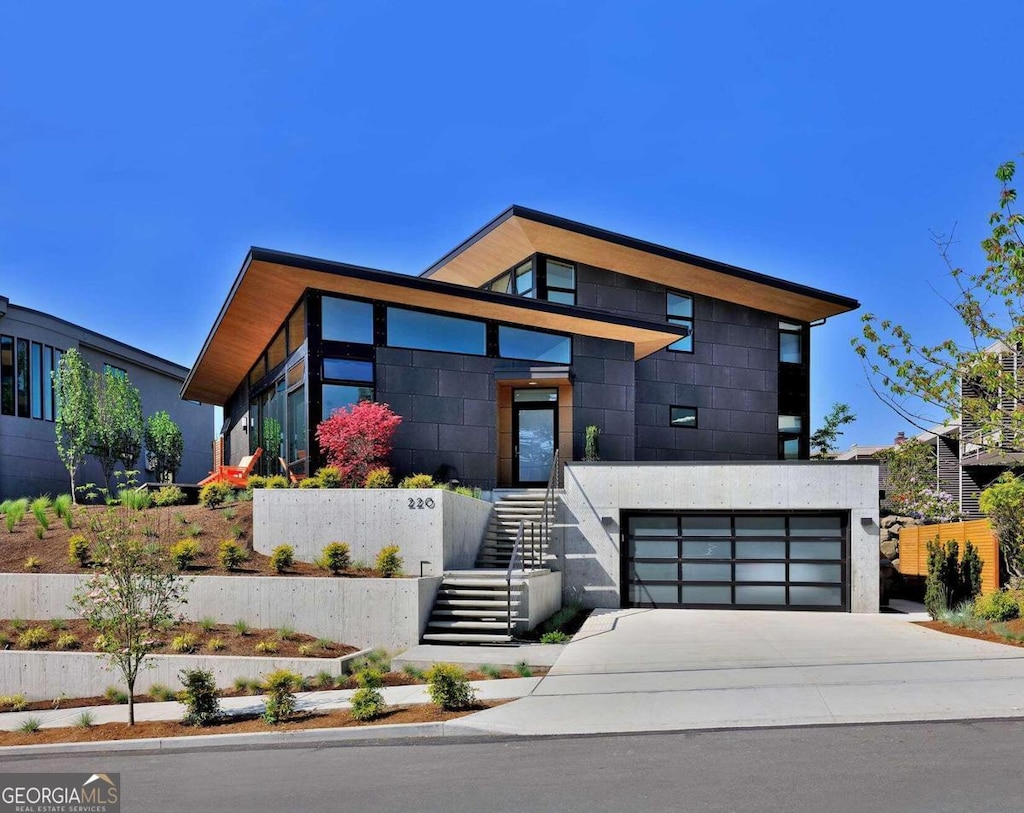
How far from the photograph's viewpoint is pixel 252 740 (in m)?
8.73

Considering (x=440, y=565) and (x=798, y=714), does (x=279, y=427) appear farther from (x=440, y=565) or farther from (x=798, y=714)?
(x=798, y=714)

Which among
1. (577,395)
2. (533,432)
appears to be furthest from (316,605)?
(577,395)

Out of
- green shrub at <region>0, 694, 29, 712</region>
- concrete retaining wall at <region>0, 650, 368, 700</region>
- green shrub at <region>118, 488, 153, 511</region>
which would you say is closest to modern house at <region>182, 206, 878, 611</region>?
green shrub at <region>118, 488, 153, 511</region>

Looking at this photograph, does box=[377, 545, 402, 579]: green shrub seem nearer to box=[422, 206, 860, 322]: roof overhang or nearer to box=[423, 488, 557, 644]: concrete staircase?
box=[423, 488, 557, 644]: concrete staircase

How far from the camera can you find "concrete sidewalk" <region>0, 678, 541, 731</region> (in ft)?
32.8

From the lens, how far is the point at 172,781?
7.37 m

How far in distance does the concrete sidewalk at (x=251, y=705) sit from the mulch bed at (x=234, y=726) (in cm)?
31

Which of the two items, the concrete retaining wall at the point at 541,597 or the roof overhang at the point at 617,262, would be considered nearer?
the concrete retaining wall at the point at 541,597

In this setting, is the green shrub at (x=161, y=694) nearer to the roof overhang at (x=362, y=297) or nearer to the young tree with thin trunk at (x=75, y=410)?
the roof overhang at (x=362, y=297)

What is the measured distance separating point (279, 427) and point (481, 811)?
16.4 m

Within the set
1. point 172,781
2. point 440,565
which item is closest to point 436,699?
point 172,781

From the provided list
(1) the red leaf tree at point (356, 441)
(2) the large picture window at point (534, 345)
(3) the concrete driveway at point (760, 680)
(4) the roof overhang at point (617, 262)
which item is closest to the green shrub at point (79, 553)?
(1) the red leaf tree at point (356, 441)

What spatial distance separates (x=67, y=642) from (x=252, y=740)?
18.2ft

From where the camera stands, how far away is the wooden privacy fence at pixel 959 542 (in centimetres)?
1817
